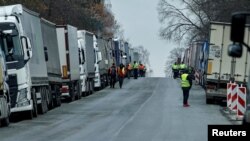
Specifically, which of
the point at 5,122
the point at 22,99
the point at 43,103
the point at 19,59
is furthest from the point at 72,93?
the point at 5,122

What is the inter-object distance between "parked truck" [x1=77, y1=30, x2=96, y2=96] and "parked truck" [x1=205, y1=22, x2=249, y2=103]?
31.5 ft

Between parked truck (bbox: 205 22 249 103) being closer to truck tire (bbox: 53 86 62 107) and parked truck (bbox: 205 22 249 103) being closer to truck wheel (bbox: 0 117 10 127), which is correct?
truck tire (bbox: 53 86 62 107)

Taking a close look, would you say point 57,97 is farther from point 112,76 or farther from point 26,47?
point 112,76

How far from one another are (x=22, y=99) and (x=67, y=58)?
11942 millimetres

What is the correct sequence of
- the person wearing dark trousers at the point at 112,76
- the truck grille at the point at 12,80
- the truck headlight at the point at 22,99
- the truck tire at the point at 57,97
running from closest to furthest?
the truck grille at the point at 12,80
the truck headlight at the point at 22,99
the truck tire at the point at 57,97
the person wearing dark trousers at the point at 112,76

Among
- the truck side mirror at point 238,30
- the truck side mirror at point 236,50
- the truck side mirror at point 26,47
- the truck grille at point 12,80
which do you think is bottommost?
the truck grille at point 12,80

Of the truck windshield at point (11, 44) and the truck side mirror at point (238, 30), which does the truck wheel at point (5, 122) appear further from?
the truck side mirror at point (238, 30)

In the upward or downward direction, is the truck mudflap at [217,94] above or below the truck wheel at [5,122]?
below

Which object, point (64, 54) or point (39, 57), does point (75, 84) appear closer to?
point (64, 54)

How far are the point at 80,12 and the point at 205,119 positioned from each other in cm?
4523

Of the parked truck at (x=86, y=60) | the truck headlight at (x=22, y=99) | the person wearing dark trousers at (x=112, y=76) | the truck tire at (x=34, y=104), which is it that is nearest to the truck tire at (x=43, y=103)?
the truck tire at (x=34, y=104)

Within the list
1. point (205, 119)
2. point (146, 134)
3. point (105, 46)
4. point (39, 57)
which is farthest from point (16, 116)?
point (105, 46)

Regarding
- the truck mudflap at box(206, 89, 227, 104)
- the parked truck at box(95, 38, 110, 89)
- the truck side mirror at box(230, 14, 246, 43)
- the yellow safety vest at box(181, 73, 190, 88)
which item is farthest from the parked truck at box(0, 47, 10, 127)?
the parked truck at box(95, 38, 110, 89)

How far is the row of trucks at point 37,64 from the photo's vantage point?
77.5 feet
